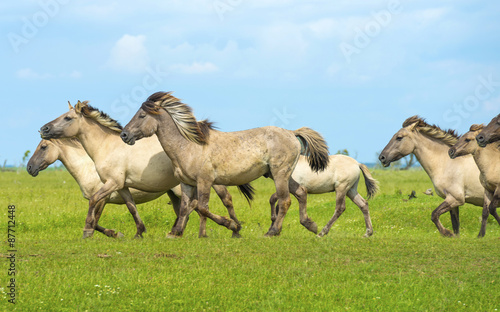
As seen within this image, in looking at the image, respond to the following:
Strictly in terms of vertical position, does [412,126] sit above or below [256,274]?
above

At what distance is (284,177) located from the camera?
41.9ft

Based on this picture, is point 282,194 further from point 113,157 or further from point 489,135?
point 489,135

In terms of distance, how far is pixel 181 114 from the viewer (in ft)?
41.4

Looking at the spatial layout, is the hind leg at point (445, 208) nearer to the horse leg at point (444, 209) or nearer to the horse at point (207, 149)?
the horse leg at point (444, 209)

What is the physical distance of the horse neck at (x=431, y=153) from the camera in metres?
14.4

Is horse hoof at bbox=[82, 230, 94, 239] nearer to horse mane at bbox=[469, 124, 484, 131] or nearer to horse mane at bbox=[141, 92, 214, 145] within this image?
horse mane at bbox=[141, 92, 214, 145]

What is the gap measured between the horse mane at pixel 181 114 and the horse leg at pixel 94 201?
6.28ft

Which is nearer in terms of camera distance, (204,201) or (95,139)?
(204,201)

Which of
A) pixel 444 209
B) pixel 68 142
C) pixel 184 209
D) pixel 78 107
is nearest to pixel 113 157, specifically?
pixel 78 107

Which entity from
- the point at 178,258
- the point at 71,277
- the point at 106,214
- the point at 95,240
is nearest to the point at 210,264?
the point at 178,258

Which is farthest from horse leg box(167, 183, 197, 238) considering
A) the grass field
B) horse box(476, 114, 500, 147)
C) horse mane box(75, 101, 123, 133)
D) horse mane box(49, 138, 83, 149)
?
horse box(476, 114, 500, 147)

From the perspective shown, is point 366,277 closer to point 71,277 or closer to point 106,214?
point 71,277

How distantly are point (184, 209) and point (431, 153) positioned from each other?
6375 millimetres

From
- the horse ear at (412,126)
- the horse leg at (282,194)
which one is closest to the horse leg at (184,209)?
the horse leg at (282,194)
